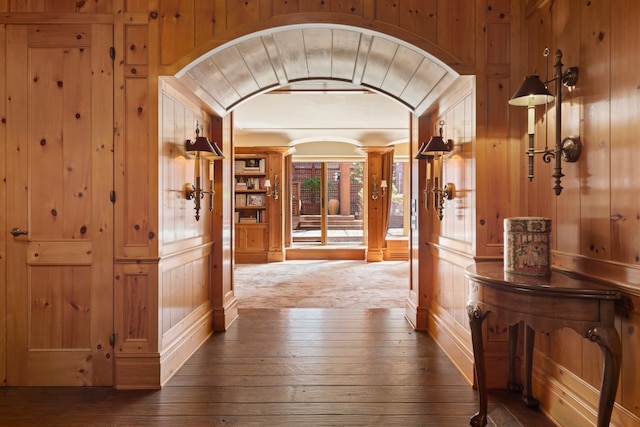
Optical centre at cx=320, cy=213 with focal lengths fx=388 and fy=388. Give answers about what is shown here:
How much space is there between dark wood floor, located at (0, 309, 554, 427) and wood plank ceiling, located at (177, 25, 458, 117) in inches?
87.2

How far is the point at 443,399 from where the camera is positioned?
8.29 feet

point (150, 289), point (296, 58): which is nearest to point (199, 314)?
point (150, 289)

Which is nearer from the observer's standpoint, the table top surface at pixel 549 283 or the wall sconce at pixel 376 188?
the table top surface at pixel 549 283

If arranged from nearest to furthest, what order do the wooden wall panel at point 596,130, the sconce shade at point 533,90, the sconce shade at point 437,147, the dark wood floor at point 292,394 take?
the wooden wall panel at point 596,130 < the sconce shade at point 533,90 < the dark wood floor at point 292,394 < the sconce shade at point 437,147

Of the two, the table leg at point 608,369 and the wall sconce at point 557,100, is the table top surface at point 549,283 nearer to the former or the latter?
the table leg at point 608,369

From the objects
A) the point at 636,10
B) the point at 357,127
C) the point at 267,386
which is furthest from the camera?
the point at 357,127

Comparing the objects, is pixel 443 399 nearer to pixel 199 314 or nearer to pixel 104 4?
pixel 199 314

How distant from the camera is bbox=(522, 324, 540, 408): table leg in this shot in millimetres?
2393

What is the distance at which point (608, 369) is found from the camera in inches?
64.4

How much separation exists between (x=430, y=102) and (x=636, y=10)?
185 cm

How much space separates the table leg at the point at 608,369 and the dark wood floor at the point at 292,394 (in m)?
0.71

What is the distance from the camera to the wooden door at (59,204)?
2723 mm

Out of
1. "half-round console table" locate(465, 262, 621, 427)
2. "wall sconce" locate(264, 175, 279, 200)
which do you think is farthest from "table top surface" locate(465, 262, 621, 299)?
"wall sconce" locate(264, 175, 279, 200)

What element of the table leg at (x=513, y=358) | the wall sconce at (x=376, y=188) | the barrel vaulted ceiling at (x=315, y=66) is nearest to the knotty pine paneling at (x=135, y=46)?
the barrel vaulted ceiling at (x=315, y=66)
